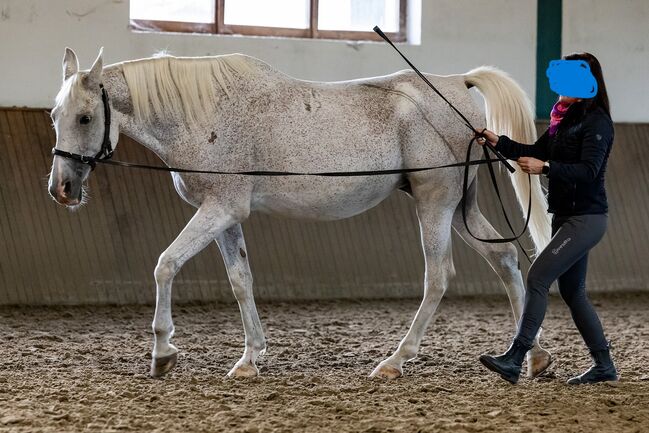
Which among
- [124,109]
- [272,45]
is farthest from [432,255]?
[272,45]

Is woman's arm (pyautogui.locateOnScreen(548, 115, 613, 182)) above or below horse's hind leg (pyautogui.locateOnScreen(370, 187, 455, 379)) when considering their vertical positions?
above

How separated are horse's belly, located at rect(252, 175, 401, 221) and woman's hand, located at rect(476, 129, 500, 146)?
0.49 m

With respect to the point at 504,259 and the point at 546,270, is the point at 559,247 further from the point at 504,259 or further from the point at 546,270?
the point at 504,259

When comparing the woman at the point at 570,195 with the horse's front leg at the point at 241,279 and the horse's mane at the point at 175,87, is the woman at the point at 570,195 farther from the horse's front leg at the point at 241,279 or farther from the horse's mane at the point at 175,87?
the horse's mane at the point at 175,87

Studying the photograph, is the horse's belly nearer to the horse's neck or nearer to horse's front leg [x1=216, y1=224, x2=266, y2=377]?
horse's front leg [x1=216, y1=224, x2=266, y2=377]

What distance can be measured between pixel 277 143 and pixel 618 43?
492cm

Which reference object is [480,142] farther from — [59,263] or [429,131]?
[59,263]

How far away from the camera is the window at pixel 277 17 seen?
746 cm

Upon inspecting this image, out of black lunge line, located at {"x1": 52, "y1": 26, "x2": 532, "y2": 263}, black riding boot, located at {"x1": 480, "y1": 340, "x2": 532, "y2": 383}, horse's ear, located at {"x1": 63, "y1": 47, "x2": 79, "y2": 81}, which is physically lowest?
black riding boot, located at {"x1": 480, "y1": 340, "x2": 532, "y2": 383}

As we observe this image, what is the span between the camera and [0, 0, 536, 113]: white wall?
7043 mm

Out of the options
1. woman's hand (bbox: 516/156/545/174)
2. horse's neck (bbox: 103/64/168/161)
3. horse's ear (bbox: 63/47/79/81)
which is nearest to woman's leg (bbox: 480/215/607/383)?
woman's hand (bbox: 516/156/545/174)

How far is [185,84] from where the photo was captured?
4344 mm

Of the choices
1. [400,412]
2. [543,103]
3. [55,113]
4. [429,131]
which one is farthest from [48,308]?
[543,103]

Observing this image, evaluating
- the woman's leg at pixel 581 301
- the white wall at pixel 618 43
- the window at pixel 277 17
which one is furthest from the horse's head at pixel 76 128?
the white wall at pixel 618 43
